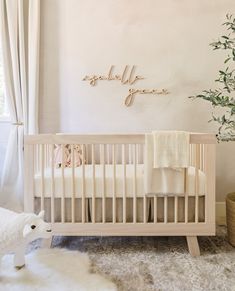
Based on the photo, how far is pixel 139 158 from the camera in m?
2.66

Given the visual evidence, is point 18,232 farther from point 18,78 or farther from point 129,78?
point 129,78

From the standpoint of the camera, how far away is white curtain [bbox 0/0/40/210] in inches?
102

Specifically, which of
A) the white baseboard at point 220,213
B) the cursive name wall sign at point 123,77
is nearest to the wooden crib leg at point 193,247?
the white baseboard at point 220,213

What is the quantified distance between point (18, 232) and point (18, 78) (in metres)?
1.51

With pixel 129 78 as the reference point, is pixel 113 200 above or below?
below

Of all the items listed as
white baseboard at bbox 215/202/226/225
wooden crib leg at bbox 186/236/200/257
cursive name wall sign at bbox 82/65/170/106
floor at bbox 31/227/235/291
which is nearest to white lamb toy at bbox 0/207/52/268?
floor at bbox 31/227/235/291

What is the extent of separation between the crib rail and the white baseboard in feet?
2.66

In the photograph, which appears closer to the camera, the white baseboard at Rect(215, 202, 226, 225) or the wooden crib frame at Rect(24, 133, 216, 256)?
the wooden crib frame at Rect(24, 133, 216, 256)

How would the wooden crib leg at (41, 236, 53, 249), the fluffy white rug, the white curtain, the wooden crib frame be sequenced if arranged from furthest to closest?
1. the white curtain
2. the wooden crib leg at (41, 236, 53, 249)
3. the wooden crib frame
4. the fluffy white rug

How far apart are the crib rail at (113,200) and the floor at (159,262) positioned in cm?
15

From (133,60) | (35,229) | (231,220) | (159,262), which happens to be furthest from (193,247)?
(133,60)

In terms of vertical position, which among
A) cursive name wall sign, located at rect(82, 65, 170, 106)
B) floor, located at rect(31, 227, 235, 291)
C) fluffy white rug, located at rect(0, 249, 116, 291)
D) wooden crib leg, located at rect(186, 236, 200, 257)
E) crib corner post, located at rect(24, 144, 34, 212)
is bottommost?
floor, located at rect(31, 227, 235, 291)

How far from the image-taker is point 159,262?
1797 millimetres

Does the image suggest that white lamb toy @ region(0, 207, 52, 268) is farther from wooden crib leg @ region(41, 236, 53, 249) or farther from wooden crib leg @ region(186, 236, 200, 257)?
wooden crib leg @ region(186, 236, 200, 257)
